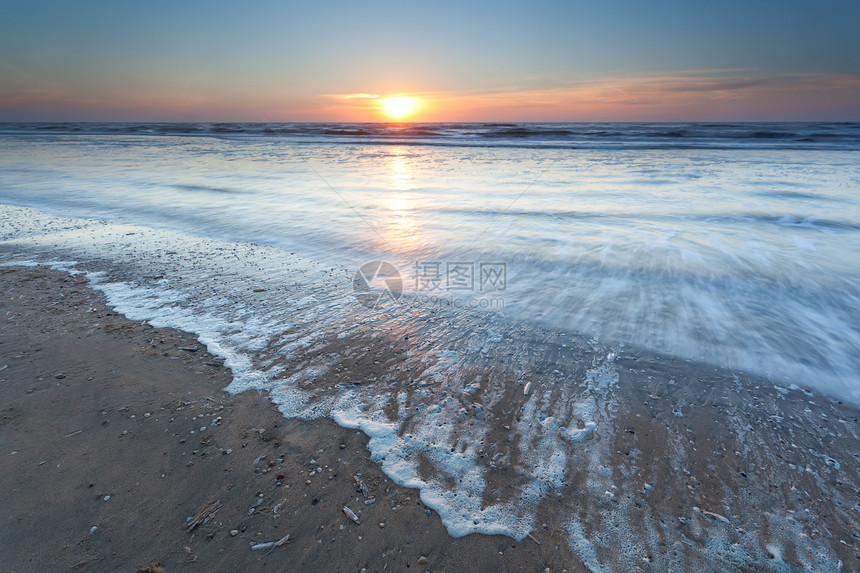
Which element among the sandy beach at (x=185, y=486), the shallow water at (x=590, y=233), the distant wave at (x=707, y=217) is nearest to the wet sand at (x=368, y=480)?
the sandy beach at (x=185, y=486)

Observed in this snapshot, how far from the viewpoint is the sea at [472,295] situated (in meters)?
2.94

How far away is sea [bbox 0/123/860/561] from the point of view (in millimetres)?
2943

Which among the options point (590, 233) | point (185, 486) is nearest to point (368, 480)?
point (185, 486)

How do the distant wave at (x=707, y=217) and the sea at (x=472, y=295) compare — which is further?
the distant wave at (x=707, y=217)

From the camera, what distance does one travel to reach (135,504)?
2250 mm

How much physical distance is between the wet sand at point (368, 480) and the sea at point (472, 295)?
120mm

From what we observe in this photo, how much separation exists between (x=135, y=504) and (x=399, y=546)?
4.88 ft

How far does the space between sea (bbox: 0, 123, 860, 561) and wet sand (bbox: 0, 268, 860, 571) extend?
4.7 inches

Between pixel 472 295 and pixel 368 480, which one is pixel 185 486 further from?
pixel 472 295

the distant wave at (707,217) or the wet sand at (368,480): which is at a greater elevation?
the distant wave at (707,217)

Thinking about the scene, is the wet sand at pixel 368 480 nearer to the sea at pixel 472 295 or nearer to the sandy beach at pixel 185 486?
the sandy beach at pixel 185 486

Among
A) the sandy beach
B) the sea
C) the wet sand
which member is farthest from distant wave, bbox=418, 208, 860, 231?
the sandy beach

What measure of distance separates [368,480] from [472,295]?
297cm

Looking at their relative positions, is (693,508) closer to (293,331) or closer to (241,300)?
(293,331)
